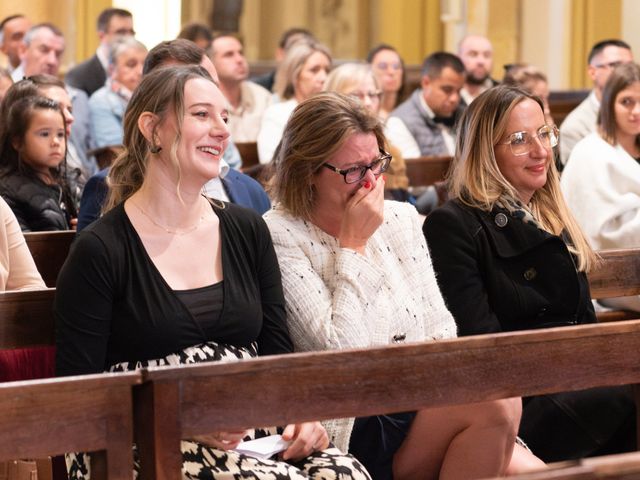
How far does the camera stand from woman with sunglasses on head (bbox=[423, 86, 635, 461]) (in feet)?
11.5

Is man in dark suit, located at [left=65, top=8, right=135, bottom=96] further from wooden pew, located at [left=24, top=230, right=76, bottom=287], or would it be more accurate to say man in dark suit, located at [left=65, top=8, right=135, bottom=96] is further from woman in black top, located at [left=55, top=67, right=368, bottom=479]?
woman in black top, located at [left=55, top=67, right=368, bottom=479]

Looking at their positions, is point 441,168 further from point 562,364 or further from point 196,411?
point 196,411

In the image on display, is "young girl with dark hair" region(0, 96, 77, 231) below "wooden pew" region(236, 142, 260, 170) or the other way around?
the other way around

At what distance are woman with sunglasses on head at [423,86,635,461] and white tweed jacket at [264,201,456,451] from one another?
8.1 inches

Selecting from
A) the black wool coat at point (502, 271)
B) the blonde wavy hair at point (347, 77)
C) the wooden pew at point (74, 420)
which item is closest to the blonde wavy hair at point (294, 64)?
the blonde wavy hair at point (347, 77)

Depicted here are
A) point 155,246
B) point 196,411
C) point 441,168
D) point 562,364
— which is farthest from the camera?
point 441,168

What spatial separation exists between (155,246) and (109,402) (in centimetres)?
75

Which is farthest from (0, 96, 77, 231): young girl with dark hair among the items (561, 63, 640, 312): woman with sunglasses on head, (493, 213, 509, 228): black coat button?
(561, 63, 640, 312): woman with sunglasses on head

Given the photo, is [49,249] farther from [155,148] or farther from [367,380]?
[367,380]

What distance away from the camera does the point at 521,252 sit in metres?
3.61

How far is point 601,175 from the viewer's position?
5195mm

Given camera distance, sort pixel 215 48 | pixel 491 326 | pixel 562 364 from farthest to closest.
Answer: pixel 215 48, pixel 491 326, pixel 562 364

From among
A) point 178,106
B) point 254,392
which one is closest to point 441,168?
point 178,106

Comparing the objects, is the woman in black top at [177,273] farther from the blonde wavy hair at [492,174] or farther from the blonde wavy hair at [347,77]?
the blonde wavy hair at [347,77]
